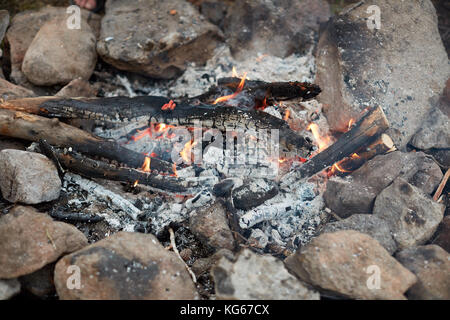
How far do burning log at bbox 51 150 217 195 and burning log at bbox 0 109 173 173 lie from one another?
12 cm

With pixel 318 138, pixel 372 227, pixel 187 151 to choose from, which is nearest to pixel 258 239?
pixel 372 227

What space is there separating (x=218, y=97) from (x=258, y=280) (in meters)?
1.96

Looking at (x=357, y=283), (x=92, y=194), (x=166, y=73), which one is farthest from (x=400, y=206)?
(x=166, y=73)

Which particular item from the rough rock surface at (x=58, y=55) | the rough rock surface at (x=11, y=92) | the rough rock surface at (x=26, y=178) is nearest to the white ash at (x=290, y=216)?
the rough rock surface at (x=26, y=178)

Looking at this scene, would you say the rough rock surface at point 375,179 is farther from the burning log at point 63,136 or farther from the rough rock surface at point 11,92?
the rough rock surface at point 11,92

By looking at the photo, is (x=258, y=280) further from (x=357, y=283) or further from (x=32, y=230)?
(x=32, y=230)

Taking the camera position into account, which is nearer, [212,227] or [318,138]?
[212,227]

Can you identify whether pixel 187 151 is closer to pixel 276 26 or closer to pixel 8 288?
pixel 8 288

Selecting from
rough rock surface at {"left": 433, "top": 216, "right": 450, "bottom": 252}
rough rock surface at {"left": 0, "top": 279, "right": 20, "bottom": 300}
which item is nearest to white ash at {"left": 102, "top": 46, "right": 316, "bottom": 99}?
rough rock surface at {"left": 433, "top": 216, "right": 450, "bottom": 252}

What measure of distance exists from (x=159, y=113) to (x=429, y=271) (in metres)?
2.51

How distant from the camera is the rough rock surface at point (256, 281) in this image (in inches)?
85.6

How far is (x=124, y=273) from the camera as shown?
7.38 feet

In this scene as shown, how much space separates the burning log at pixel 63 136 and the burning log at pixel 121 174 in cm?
12

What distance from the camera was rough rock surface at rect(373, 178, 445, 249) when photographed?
2.79m
